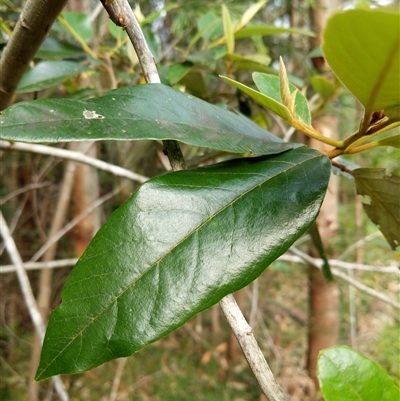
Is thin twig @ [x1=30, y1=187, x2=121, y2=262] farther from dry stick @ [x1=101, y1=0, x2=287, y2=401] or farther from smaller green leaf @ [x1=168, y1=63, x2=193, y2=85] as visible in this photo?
dry stick @ [x1=101, y1=0, x2=287, y2=401]

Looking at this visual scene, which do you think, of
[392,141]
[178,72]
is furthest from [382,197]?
[178,72]

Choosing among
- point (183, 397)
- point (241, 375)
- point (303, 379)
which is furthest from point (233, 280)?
point (241, 375)

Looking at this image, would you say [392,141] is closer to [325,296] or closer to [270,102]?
[270,102]

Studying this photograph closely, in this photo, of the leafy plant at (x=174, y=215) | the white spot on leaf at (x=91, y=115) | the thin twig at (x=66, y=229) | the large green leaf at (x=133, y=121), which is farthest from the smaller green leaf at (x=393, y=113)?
the thin twig at (x=66, y=229)

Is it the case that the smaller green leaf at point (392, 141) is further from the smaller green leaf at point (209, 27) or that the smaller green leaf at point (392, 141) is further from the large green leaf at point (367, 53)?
the smaller green leaf at point (209, 27)

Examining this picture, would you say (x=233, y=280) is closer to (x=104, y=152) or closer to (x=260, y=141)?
(x=260, y=141)
